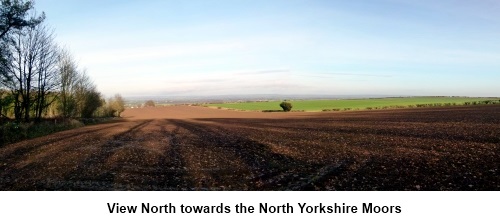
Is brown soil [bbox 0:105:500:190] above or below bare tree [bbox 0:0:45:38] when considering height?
below

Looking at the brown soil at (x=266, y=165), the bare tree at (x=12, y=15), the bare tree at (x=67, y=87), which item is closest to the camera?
the brown soil at (x=266, y=165)

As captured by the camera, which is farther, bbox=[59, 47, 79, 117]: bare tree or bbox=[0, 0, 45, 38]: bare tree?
bbox=[59, 47, 79, 117]: bare tree

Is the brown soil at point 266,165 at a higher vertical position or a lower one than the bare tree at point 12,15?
lower

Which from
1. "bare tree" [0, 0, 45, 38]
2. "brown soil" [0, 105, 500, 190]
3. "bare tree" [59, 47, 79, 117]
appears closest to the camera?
"brown soil" [0, 105, 500, 190]

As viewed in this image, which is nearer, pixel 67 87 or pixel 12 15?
pixel 12 15

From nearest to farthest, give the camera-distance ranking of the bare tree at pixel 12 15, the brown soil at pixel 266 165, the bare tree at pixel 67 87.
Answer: the brown soil at pixel 266 165
the bare tree at pixel 12 15
the bare tree at pixel 67 87

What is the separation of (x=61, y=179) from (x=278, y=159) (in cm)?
964

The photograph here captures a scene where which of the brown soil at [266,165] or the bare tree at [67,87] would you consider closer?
the brown soil at [266,165]

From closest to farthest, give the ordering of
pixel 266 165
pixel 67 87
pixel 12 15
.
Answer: pixel 266 165, pixel 12 15, pixel 67 87

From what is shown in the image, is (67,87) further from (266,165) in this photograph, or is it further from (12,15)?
(266,165)

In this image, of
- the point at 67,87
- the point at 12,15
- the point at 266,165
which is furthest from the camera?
the point at 67,87

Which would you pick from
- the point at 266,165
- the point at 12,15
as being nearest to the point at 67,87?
the point at 12,15

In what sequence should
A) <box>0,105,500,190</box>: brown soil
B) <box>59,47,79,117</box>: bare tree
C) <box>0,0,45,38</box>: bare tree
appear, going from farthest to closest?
<box>59,47,79,117</box>: bare tree
<box>0,0,45,38</box>: bare tree
<box>0,105,500,190</box>: brown soil
